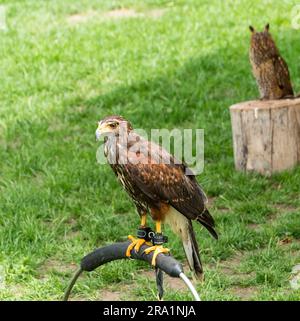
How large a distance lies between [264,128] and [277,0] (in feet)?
15.2

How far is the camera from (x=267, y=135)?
7016mm

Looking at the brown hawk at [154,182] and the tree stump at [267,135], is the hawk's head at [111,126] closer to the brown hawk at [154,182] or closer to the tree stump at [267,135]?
the brown hawk at [154,182]

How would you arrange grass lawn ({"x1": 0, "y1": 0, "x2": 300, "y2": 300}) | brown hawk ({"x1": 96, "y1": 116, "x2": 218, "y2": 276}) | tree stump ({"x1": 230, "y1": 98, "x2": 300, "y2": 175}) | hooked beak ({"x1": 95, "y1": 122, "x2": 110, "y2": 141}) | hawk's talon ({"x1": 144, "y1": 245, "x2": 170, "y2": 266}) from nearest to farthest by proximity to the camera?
hawk's talon ({"x1": 144, "y1": 245, "x2": 170, "y2": 266}) < hooked beak ({"x1": 95, "y1": 122, "x2": 110, "y2": 141}) < brown hawk ({"x1": 96, "y1": 116, "x2": 218, "y2": 276}) < grass lawn ({"x1": 0, "y1": 0, "x2": 300, "y2": 300}) < tree stump ({"x1": 230, "y1": 98, "x2": 300, "y2": 175})

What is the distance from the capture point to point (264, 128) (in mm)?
7008

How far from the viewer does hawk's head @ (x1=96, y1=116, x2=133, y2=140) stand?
11.8 feet

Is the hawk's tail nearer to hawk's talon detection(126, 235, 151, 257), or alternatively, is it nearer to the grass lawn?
hawk's talon detection(126, 235, 151, 257)

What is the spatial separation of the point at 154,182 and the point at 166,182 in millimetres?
102

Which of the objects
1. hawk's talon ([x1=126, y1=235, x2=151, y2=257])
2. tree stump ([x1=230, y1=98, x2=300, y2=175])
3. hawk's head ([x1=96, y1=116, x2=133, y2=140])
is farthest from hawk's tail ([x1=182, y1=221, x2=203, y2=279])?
tree stump ([x1=230, y1=98, x2=300, y2=175])

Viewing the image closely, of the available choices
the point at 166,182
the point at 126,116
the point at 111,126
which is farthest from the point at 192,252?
the point at 126,116

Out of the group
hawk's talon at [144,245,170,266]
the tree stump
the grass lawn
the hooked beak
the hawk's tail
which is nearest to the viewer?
hawk's talon at [144,245,170,266]

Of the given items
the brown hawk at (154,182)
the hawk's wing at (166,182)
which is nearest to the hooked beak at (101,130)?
the brown hawk at (154,182)

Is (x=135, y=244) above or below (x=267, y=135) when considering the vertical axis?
below

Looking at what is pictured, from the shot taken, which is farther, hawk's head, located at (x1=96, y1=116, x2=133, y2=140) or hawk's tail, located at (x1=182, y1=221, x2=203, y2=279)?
hawk's tail, located at (x1=182, y1=221, x2=203, y2=279)

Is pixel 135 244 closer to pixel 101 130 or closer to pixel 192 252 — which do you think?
pixel 101 130
